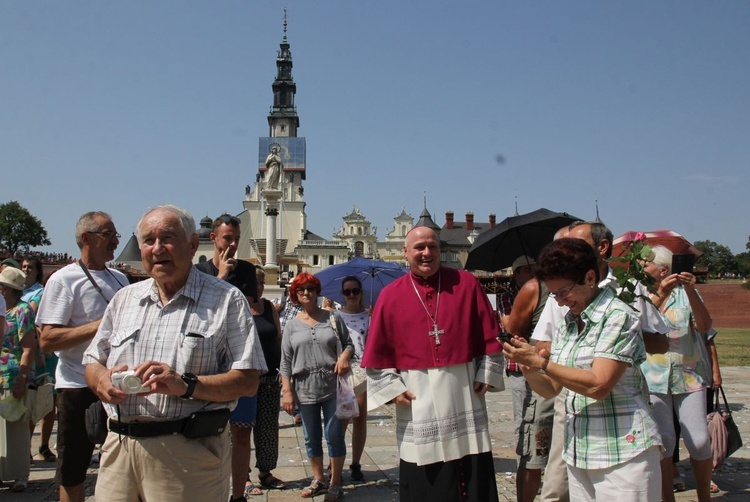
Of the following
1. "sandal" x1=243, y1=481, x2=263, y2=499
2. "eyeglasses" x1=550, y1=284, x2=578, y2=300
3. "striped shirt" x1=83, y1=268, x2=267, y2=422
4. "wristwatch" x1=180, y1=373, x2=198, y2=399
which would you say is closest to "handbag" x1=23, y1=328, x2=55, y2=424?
"sandal" x1=243, y1=481, x2=263, y2=499

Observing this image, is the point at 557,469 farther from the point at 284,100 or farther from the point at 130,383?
the point at 284,100

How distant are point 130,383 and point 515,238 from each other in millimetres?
5611

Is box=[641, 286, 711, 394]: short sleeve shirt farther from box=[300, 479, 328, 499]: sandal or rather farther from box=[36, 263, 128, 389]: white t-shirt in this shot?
box=[36, 263, 128, 389]: white t-shirt

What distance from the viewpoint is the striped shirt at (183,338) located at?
3.10m

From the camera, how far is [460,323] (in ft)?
14.3

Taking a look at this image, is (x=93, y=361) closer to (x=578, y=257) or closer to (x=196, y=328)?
(x=196, y=328)

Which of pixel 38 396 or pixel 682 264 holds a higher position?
pixel 682 264

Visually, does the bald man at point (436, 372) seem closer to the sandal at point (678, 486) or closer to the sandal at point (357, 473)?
the sandal at point (357, 473)

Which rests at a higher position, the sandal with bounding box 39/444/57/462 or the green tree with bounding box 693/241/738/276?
the green tree with bounding box 693/241/738/276

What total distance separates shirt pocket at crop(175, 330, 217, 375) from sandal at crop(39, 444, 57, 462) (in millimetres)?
5254

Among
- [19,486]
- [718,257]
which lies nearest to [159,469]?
[19,486]

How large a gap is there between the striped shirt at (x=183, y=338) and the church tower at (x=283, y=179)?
9915cm

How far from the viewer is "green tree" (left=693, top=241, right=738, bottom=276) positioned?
107875 mm

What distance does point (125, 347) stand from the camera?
3162 millimetres
